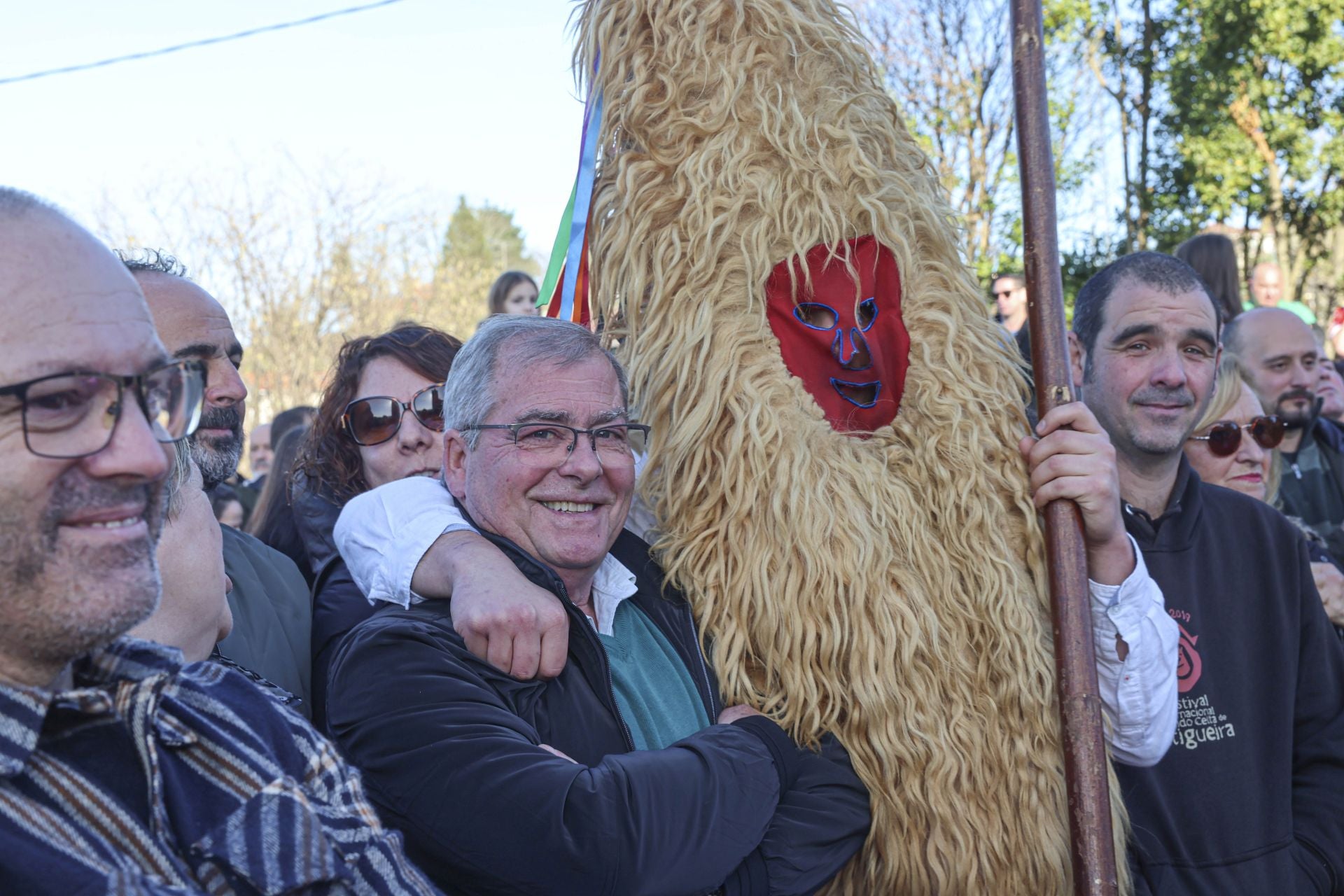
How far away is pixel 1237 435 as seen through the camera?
388cm

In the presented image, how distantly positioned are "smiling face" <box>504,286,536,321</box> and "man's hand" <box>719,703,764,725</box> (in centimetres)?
436

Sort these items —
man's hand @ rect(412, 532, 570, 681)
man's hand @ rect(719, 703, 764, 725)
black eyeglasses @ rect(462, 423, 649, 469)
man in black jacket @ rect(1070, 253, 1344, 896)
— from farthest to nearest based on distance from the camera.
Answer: man in black jacket @ rect(1070, 253, 1344, 896), black eyeglasses @ rect(462, 423, 649, 469), man's hand @ rect(719, 703, 764, 725), man's hand @ rect(412, 532, 570, 681)

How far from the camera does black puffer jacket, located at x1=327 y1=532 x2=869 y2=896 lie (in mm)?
1837

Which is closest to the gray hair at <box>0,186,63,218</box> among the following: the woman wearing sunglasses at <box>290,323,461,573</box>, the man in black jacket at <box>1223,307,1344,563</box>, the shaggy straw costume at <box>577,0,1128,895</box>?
the shaggy straw costume at <box>577,0,1128,895</box>

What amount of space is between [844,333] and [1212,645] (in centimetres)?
130

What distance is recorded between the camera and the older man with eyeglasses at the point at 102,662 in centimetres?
123

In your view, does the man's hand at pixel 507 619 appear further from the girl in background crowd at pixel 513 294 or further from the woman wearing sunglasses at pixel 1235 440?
the girl in background crowd at pixel 513 294

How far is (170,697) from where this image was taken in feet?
4.71

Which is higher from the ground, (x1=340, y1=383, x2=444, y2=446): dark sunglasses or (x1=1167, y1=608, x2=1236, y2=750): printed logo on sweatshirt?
(x1=340, y1=383, x2=444, y2=446): dark sunglasses

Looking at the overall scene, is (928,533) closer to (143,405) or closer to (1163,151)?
(143,405)

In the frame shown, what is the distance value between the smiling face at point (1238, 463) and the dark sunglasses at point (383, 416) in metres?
2.45

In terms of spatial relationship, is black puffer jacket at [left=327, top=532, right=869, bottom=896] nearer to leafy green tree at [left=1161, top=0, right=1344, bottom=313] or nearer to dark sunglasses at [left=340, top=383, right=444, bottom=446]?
dark sunglasses at [left=340, top=383, right=444, bottom=446]

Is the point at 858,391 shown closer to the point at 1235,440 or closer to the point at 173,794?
the point at 173,794

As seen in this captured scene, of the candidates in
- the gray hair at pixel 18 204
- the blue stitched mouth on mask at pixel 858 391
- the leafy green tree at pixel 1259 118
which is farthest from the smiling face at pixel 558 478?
the leafy green tree at pixel 1259 118
